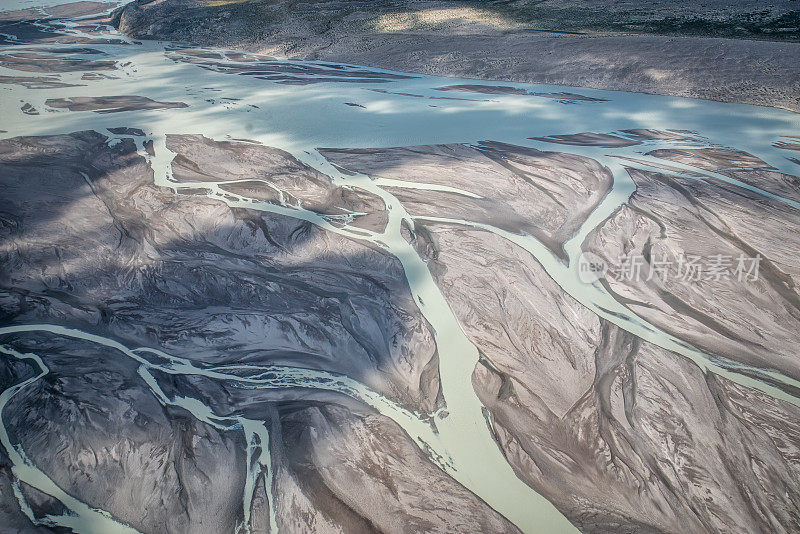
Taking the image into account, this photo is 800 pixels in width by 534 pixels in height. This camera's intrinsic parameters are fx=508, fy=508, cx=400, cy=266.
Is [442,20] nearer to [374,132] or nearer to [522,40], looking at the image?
[522,40]

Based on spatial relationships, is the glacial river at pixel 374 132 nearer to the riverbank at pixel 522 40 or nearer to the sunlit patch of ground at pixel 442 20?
the riverbank at pixel 522 40

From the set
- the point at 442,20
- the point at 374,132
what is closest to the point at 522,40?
the point at 442,20

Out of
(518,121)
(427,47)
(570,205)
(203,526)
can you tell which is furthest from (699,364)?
(427,47)

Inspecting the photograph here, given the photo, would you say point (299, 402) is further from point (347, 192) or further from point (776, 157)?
point (776, 157)

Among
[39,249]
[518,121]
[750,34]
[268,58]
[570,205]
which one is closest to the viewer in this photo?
[39,249]

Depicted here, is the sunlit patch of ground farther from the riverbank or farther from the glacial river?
the glacial river

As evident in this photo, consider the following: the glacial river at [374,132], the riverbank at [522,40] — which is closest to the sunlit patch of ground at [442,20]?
the riverbank at [522,40]
